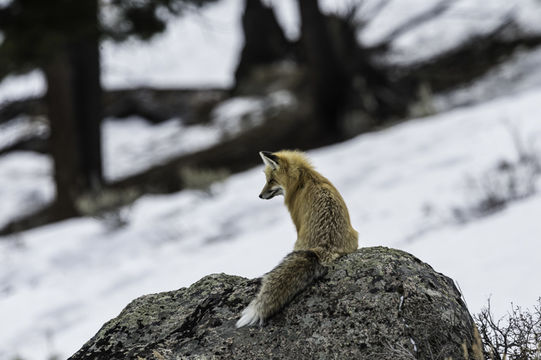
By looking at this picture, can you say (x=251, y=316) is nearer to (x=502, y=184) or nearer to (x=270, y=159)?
(x=270, y=159)

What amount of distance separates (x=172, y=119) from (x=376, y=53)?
979cm

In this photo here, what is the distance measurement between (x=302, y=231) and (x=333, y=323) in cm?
83

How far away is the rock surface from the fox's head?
772 mm

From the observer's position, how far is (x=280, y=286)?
286 cm

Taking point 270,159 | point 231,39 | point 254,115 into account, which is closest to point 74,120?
point 254,115

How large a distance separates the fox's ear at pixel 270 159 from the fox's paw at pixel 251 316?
106 cm

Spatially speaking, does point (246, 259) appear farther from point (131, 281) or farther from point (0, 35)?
point (0, 35)

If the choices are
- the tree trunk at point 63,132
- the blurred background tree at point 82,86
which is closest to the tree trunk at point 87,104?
the blurred background tree at point 82,86

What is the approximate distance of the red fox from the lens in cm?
286

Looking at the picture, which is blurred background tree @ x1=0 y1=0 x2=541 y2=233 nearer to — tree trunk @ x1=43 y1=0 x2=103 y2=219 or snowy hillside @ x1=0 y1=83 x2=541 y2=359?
tree trunk @ x1=43 y1=0 x2=103 y2=219

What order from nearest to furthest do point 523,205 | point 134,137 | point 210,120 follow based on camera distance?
point 523,205 < point 210,120 < point 134,137

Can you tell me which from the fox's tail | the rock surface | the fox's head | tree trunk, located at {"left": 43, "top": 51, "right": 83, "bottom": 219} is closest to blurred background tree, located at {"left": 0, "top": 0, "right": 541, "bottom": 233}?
tree trunk, located at {"left": 43, "top": 51, "right": 83, "bottom": 219}

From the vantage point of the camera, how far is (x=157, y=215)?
10.5 metres

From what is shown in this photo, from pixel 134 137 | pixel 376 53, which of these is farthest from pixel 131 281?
pixel 134 137
